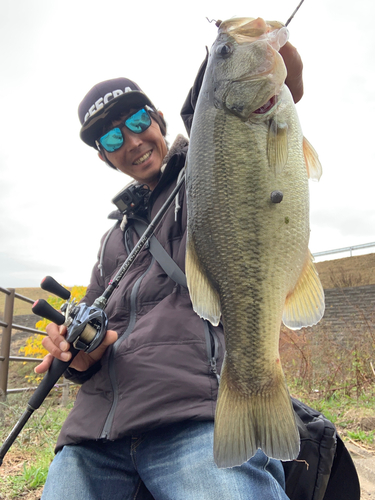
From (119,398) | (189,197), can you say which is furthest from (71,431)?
(189,197)

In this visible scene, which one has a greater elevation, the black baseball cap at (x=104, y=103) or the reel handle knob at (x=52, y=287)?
the black baseball cap at (x=104, y=103)

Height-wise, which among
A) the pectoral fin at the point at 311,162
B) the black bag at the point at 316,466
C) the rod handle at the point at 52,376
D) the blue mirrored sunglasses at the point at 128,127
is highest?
the blue mirrored sunglasses at the point at 128,127

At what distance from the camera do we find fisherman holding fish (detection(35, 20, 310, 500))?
1418mm

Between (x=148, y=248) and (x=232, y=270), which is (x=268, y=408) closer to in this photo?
(x=232, y=270)

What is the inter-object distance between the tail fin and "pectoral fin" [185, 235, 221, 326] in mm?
232

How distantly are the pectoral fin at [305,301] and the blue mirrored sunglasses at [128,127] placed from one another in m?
1.45

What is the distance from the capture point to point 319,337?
6922 millimetres

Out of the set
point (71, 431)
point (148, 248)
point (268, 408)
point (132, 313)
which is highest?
point (148, 248)

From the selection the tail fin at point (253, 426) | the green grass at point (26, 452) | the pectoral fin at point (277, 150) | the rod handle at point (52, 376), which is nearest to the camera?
the tail fin at point (253, 426)

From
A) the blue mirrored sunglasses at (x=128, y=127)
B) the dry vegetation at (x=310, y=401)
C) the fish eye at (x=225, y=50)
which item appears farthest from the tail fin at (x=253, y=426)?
the dry vegetation at (x=310, y=401)

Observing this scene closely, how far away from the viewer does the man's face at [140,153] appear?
2301mm

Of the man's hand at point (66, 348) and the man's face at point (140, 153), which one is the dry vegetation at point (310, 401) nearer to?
the man's hand at point (66, 348)

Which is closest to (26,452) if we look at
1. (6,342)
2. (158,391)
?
(6,342)

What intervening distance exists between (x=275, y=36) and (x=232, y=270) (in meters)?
0.91
